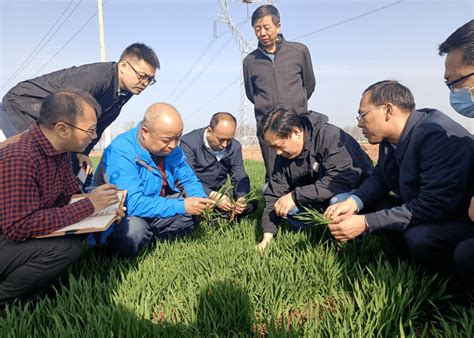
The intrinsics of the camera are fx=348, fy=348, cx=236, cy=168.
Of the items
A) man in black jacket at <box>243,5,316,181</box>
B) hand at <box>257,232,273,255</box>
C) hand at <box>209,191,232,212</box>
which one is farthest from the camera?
man in black jacket at <box>243,5,316,181</box>

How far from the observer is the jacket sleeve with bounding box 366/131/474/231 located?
2.07m

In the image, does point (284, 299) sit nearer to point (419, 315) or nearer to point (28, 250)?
point (419, 315)

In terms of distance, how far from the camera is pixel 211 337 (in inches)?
68.8

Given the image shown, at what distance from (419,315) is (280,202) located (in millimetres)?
1386

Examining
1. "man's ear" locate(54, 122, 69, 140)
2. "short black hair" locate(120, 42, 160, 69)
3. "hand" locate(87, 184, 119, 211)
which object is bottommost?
"hand" locate(87, 184, 119, 211)

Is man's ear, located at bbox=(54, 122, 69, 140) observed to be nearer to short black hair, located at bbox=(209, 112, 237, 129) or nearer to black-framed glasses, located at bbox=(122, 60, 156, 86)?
black-framed glasses, located at bbox=(122, 60, 156, 86)

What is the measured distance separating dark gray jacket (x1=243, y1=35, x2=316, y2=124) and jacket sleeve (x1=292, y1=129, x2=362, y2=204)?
4.26 ft

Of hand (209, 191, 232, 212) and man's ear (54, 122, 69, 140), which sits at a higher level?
man's ear (54, 122, 69, 140)

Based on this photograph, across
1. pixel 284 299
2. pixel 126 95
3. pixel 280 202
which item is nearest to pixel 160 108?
pixel 126 95

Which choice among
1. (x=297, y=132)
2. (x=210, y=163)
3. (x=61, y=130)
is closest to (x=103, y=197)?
(x=61, y=130)

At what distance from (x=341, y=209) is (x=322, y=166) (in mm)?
580

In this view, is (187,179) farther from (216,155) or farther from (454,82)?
(454,82)

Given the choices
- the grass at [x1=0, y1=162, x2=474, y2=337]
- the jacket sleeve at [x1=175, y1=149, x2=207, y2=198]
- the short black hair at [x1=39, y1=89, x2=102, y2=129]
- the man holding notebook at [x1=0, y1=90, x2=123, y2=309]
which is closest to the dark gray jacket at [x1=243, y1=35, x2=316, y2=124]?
the jacket sleeve at [x1=175, y1=149, x2=207, y2=198]

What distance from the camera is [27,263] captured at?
203 cm
